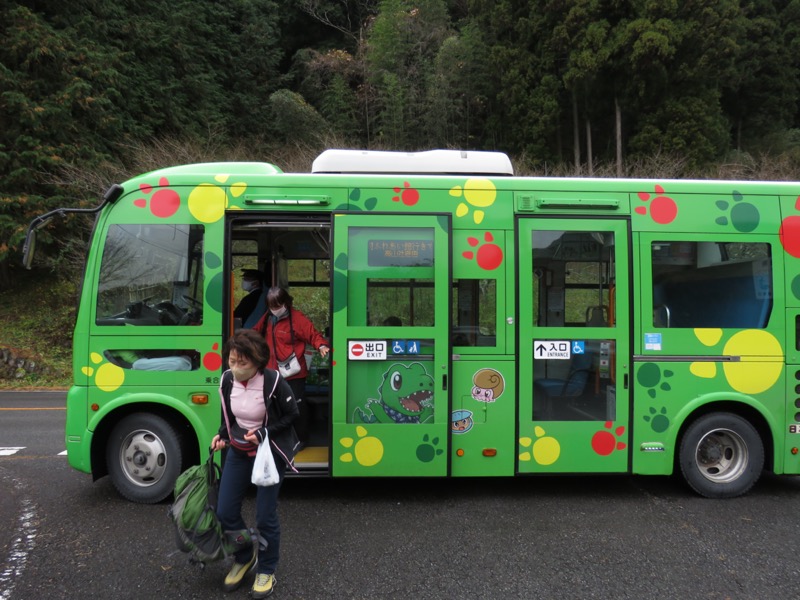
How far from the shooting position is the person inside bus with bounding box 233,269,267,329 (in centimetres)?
574

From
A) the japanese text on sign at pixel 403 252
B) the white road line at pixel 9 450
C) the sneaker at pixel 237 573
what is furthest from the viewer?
the white road line at pixel 9 450

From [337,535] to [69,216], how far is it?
15035mm

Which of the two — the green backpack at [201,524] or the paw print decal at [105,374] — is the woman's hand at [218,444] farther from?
the paw print decal at [105,374]

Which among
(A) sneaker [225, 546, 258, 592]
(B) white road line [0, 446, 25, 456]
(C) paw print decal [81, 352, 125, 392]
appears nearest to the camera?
(A) sneaker [225, 546, 258, 592]

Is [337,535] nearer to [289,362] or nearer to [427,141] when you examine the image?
[289,362]

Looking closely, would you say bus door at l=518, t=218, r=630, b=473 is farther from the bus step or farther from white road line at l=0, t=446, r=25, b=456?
white road line at l=0, t=446, r=25, b=456

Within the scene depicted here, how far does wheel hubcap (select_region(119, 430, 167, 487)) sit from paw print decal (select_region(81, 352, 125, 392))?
47 cm

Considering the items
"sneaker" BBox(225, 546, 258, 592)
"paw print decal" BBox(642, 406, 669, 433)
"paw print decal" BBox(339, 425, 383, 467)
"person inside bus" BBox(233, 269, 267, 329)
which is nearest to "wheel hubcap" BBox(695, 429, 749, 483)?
"paw print decal" BBox(642, 406, 669, 433)

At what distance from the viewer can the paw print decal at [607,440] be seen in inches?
187

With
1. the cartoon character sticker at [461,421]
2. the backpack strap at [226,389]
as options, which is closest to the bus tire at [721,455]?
the cartoon character sticker at [461,421]

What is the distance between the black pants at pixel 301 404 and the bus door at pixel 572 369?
2.01 meters

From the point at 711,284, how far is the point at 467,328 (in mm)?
2352

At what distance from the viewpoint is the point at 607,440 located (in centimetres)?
476

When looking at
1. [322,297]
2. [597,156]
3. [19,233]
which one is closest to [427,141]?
[597,156]
